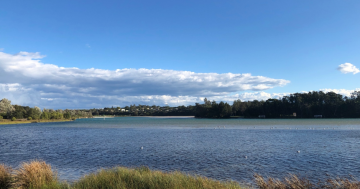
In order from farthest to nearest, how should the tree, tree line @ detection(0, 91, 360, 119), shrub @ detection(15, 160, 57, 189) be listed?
tree line @ detection(0, 91, 360, 119), the tree, shrub @ detection(15, 160, 57, 189)

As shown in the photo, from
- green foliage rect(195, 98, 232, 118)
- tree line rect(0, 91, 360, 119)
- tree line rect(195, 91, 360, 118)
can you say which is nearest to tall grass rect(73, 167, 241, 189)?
tree line rect(0, 91, 360, 119)

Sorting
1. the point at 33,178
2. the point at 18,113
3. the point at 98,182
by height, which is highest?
the point at 18,113

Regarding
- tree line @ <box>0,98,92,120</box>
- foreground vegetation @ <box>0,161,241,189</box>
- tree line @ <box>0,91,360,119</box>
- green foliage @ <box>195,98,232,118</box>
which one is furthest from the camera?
green foliage @ <box>195,98,232,118</box>

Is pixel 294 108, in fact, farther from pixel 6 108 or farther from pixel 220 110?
pixel 6 108

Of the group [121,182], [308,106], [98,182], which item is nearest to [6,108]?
[98,182]

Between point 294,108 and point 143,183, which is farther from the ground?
point 294,108

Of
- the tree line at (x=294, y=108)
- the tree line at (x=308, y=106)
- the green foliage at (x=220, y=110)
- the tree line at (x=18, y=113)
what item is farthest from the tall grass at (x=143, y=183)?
the green foliage at (x=220, y=110)

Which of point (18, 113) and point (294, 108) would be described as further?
point (294, 108)

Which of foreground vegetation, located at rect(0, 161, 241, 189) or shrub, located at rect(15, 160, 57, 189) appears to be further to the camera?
shrub, located at rect(15, 160, 57, 189)

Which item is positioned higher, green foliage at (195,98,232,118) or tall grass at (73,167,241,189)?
green foliage at (195,98,232,118)

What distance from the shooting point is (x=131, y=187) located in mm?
10062

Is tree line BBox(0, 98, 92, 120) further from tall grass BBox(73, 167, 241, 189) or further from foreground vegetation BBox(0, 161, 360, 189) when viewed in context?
tall grass BBox(73, 167, 241, 189)

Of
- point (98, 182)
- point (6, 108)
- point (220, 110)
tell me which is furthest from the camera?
point (220, 110)

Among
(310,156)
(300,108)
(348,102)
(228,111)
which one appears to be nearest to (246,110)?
(228,111)
